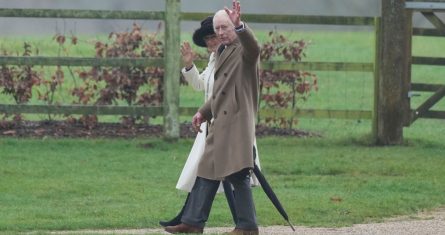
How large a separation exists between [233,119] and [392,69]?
236 inches

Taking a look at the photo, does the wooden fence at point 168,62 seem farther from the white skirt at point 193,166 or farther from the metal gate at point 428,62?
the white skirt at point 193,166

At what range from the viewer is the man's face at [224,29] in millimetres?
9086

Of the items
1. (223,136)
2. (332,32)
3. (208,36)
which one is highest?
(208,36)

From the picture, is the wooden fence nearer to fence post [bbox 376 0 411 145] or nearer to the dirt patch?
fence post [bbox 376 0 411 145]

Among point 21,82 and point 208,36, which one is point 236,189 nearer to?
point 208,36

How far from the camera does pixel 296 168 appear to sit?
13.6 meters

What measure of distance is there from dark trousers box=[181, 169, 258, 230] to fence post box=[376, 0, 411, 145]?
18.9 feet

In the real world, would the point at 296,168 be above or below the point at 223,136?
below

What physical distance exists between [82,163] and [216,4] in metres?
14.3

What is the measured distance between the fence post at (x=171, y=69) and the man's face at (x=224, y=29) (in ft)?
18.8

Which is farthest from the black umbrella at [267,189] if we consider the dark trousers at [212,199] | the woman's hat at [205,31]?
the woman's hat at [205,31]

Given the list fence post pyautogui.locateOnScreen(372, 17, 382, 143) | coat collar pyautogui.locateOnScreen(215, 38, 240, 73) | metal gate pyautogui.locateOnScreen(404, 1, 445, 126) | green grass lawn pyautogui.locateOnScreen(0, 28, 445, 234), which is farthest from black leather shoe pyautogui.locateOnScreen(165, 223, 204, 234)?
metal gate pyautogui.locateOnScreen(404, 1, 445, 126)

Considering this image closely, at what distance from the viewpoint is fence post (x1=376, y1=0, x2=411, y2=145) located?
48.7 ft

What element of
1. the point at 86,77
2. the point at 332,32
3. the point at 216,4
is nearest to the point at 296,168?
the point at 86,77
